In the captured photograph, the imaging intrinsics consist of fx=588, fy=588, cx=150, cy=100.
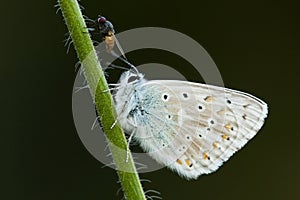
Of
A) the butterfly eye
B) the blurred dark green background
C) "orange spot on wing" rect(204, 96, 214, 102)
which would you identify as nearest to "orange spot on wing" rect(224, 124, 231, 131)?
"orange spot on wing" rect(204, 96, 214, 102)

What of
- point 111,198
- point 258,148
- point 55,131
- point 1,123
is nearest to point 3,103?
point 1,123

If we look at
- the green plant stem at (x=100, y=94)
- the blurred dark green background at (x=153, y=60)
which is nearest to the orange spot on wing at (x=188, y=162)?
the green plant stem at (x=100, y=94)

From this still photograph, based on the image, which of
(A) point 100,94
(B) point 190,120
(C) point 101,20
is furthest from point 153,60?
(A) point 100,94

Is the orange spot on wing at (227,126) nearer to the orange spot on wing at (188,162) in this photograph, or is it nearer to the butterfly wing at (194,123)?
the butterfly wing at (194,123)

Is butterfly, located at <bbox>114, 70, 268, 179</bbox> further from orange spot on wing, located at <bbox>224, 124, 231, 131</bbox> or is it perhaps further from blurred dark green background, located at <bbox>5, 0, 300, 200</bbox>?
blurred dark green background, located at <bbox>5, 0, 300, 200</bbox>

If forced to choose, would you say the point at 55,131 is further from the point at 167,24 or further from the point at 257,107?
the point at 257,107
